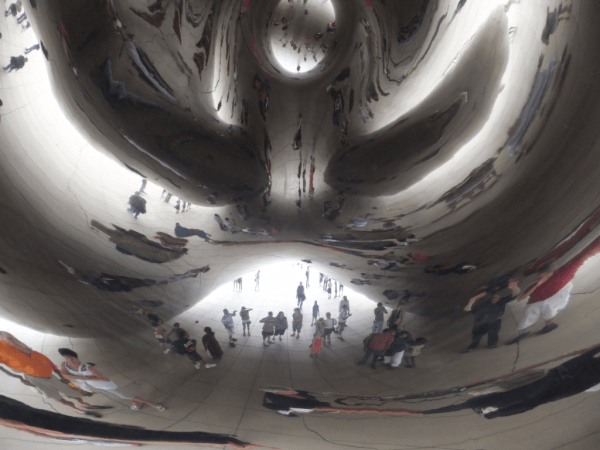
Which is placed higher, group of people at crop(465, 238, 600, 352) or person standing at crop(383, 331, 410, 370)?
group of people at crop(465, 238, 600, 352)

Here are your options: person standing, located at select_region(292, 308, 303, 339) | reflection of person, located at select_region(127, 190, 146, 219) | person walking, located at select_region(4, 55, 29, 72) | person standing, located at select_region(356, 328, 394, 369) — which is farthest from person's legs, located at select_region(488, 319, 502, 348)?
person walking, located at select_region(4, 55, 29, 72)

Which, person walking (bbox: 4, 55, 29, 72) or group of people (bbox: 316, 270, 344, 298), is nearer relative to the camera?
person walking (bbox: 4, 55, 29, 72)

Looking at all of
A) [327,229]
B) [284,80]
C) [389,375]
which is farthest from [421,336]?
[284,80]

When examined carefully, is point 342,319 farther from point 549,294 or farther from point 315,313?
point 549,294

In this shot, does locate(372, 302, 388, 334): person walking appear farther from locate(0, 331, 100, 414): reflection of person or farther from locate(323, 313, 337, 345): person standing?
locate(0, 331, 100, 414): reflection of person

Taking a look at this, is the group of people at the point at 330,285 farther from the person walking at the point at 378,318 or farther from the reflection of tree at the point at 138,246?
the reflection of tree at the point at 138,246

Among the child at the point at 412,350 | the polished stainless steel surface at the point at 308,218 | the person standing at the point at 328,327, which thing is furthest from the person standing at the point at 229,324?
the child at the point at 412,350

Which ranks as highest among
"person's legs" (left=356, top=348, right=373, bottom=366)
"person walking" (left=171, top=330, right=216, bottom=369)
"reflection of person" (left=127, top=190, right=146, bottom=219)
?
"reflection of person" (left=127, top=190, right=146, bottom=219)
